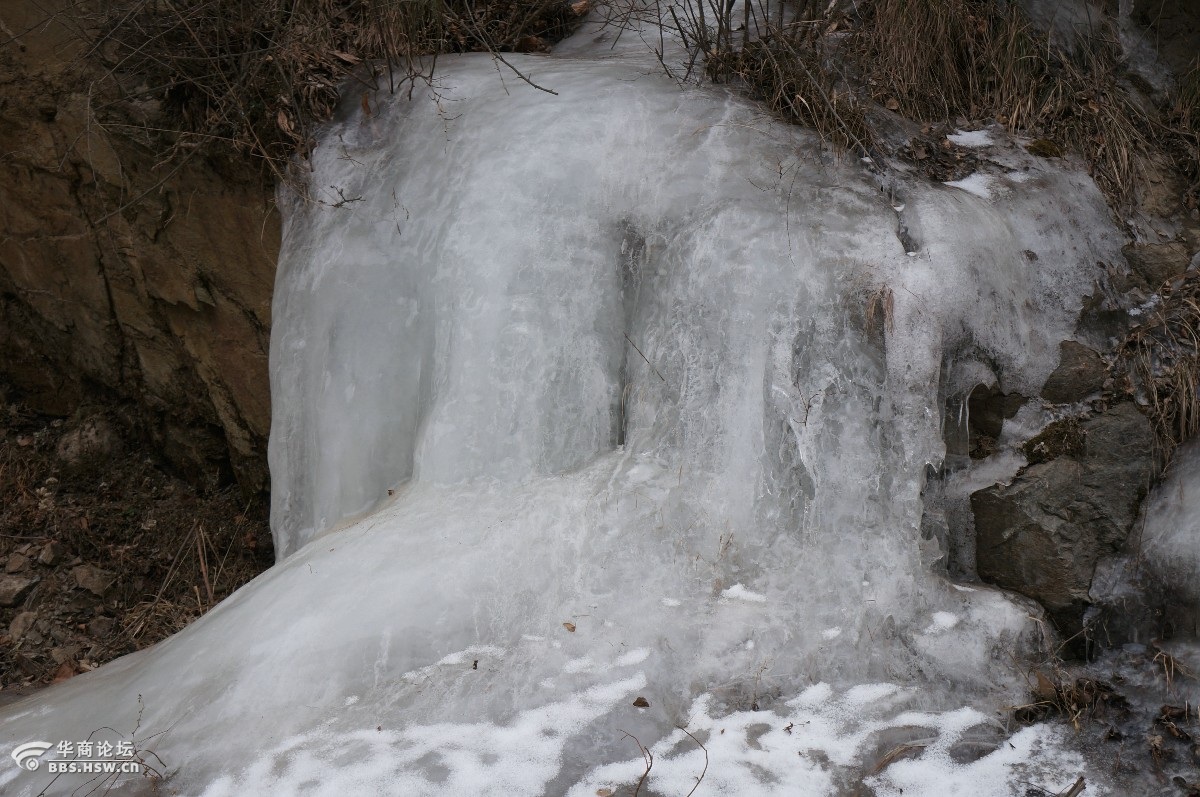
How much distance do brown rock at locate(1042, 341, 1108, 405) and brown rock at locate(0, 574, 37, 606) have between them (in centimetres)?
411

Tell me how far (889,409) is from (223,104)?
8.63 feet

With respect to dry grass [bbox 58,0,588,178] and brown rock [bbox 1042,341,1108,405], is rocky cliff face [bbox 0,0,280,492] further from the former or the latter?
brown rock [bbox 1042,341,1108,405]

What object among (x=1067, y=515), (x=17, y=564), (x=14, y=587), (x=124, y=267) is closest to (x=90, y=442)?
(x=17, y=564)

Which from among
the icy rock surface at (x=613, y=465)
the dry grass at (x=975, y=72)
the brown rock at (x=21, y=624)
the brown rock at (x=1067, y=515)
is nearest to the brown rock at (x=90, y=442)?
the brown rock at (x=21, y=624)

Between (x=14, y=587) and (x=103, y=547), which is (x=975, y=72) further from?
(x=14, y=587)

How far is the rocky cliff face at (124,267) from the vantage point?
4133 millimetres

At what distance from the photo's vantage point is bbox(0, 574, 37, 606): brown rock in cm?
441

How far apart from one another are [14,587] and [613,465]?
2880 mm

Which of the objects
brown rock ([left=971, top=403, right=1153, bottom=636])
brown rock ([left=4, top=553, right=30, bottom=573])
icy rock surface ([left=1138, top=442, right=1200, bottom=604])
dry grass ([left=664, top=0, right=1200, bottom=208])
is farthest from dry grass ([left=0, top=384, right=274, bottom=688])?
icy rock surface ([left=1138, top=442, right=1200, bottom=604])

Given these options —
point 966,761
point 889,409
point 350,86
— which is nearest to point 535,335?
point 889,409

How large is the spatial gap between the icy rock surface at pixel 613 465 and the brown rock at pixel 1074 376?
2.4 inches

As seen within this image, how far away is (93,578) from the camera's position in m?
4.52

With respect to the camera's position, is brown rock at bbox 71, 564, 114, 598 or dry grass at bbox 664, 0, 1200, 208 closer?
dry grass at bbox 664, 0, 1200, 208

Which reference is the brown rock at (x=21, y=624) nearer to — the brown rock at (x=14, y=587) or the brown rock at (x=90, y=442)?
the brown rock at (x=14, y=587)
